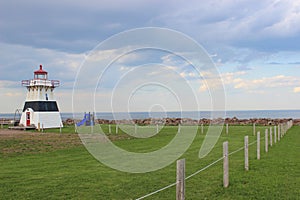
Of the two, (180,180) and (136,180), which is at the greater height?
(180,180)

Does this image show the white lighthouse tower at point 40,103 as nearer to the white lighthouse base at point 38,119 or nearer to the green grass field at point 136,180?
the white lighthouse base at point 38,119

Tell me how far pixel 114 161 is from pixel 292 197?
7209 millimetres

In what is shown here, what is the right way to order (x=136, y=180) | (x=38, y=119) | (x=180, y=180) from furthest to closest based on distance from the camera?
(x=38, y=119) → (x=136, y=180) → (x=180, y=180)

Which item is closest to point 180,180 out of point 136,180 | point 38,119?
point 136,180

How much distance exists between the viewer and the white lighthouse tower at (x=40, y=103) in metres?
40.8

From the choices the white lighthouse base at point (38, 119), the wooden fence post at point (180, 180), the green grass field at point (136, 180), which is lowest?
the green grass field at point (136, 180)

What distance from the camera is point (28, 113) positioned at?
41.2 meters

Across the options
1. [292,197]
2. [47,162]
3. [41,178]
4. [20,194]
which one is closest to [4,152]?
[47,162]

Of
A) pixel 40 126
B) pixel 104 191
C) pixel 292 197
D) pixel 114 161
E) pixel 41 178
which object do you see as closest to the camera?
pixel 292 197

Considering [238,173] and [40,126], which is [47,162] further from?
[40,126]

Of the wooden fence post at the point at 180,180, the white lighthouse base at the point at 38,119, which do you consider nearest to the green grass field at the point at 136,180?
the wooden fence post at the point at 180,180

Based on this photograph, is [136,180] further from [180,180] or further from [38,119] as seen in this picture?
[38,119]

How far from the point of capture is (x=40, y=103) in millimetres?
41500

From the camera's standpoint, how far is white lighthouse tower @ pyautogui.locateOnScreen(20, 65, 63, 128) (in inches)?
1607
